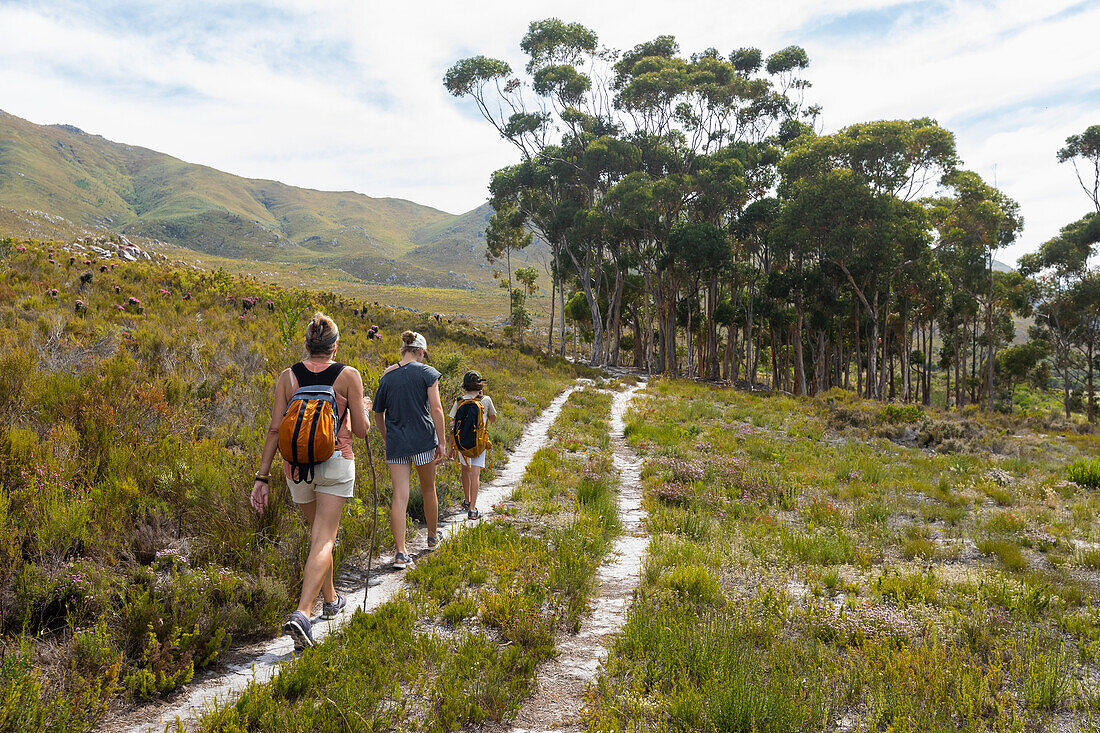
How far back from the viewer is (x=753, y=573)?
18.5 feet

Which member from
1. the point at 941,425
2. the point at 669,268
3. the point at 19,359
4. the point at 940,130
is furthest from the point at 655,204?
the point at 19,359

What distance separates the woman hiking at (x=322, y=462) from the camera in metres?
3.95

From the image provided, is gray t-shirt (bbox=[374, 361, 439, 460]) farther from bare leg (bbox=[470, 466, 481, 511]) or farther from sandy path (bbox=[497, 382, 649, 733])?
sandy path (bbox=[497, 382, 649, 733])

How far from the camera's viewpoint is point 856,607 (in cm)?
464

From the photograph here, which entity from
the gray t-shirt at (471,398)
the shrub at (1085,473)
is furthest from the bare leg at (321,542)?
the shrub at (1085,473)

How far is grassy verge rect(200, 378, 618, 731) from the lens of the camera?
10.1ft

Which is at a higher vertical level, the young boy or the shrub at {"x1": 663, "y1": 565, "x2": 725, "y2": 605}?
the young boy

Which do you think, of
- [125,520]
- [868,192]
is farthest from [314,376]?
[868,192]

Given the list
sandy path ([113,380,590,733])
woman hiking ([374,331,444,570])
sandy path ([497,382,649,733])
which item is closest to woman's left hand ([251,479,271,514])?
sandy path ([113,380,590,733])

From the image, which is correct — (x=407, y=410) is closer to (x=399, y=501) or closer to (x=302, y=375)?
(x=399, y=501)

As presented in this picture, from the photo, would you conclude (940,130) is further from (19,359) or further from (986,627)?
(19,359)

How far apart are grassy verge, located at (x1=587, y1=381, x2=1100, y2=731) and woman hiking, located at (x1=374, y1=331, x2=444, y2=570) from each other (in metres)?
2.71

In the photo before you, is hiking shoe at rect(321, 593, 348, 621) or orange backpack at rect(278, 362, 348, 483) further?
hiking shoe at rect(321, 593, 348, 621)

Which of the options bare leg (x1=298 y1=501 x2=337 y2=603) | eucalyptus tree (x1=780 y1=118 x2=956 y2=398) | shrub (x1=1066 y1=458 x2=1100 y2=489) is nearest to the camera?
bare leg (x1=298 y1=501 x2=337 y2=603)
